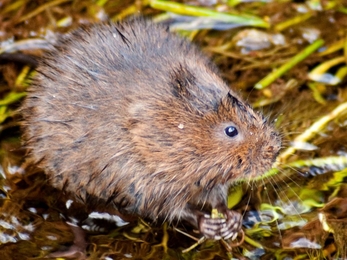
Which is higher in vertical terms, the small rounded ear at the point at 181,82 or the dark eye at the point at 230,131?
the small rounded ear at the point at 181,82

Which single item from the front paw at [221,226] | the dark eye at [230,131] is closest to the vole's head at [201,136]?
the dark eye at [230,131]

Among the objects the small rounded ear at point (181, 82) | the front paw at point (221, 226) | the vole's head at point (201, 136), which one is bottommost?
the front paw at point (221, 226)

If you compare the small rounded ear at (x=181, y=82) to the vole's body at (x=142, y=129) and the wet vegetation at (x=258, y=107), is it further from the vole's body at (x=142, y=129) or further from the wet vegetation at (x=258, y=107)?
the wet vegetation at (x=258, y=107)

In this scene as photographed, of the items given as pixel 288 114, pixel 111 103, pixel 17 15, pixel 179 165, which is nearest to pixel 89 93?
pixel 111 103

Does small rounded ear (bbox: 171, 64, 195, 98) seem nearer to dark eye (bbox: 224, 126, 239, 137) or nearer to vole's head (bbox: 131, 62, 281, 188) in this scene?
vole's head (bbox: 131, 62, 281, 188)

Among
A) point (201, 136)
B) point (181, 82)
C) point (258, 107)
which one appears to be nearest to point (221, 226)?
point (201, 136)

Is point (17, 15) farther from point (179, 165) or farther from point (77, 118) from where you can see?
point (179, 165)

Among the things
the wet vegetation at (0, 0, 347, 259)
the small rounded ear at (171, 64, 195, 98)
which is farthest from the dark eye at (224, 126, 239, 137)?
the wet vegetation at (0, 0, 347, 259)

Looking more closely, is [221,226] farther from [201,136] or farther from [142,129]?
[142,129]
